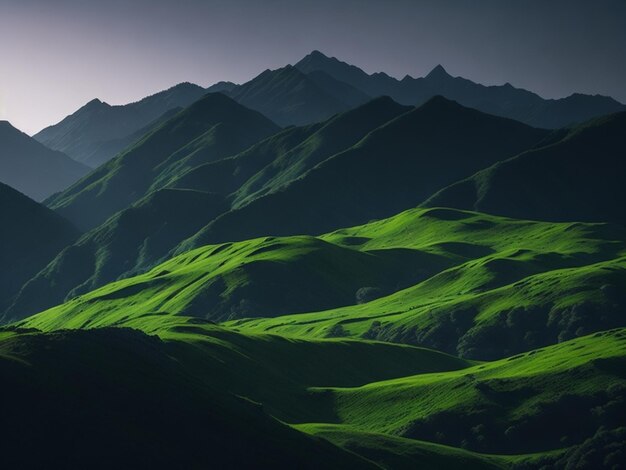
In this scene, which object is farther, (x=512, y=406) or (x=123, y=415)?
(x=512, y=406)

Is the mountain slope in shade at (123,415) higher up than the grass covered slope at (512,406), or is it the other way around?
the mountain slope in shade at (123,415)

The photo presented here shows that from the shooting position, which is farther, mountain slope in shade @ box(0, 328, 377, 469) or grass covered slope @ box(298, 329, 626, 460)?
grass covered slope @ box(298, 329, 626, 460)

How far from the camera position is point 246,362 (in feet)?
603

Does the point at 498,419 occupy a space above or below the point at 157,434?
below

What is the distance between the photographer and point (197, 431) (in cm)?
11038

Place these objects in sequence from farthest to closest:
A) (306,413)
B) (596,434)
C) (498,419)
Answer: (306,413), (498,419), (596,434)

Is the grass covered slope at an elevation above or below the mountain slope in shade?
below

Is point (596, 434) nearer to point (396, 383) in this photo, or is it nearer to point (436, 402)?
point (436, 402)

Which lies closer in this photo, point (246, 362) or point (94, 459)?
point (94, 459)

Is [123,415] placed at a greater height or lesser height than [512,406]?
greater

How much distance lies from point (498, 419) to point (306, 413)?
115 feet

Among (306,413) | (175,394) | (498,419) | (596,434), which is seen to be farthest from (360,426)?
(175,394)

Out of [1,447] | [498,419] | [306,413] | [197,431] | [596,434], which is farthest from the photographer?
[306,413]

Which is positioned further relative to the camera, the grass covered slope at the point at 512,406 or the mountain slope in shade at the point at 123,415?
the grass covered slope at the point at 512,406
